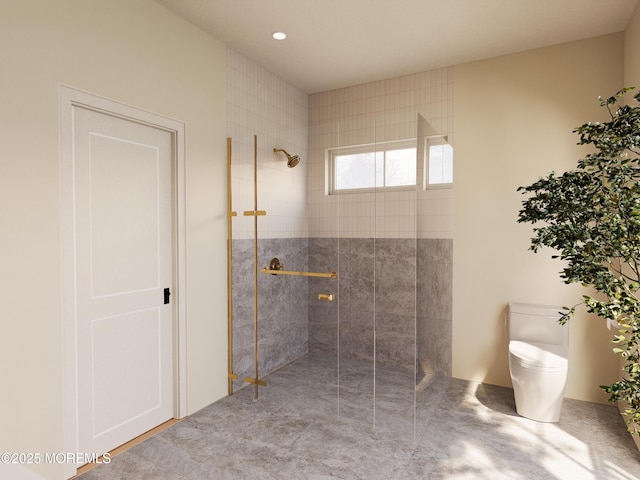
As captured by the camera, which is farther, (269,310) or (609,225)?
(269,310)

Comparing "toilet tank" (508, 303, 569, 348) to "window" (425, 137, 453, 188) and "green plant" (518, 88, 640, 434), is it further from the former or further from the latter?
"green plant" (518, 88, 640, 434)

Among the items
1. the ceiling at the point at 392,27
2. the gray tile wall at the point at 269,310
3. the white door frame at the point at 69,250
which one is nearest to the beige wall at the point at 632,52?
the ceiling at the point at 392,27

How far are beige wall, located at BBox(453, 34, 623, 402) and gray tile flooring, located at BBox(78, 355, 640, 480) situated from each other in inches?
18.4

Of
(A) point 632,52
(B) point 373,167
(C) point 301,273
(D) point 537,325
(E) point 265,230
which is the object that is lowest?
(D) point 537,325

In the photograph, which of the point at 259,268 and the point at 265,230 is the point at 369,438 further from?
the point at 265,230

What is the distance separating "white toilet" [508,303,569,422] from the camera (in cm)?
254

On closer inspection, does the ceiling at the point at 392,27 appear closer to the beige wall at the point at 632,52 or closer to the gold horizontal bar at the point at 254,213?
the beige wall at the point at 632,52

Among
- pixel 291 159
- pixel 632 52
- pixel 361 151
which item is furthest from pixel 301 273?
pixel 632 52

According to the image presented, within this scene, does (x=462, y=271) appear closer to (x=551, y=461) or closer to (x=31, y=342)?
(x=551, y=461)

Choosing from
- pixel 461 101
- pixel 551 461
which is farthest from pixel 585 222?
pixel 461 101

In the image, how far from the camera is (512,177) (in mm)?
3135

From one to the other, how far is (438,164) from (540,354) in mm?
1465

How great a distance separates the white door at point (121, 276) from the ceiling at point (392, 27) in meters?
0.94

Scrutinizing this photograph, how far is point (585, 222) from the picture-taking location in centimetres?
132
